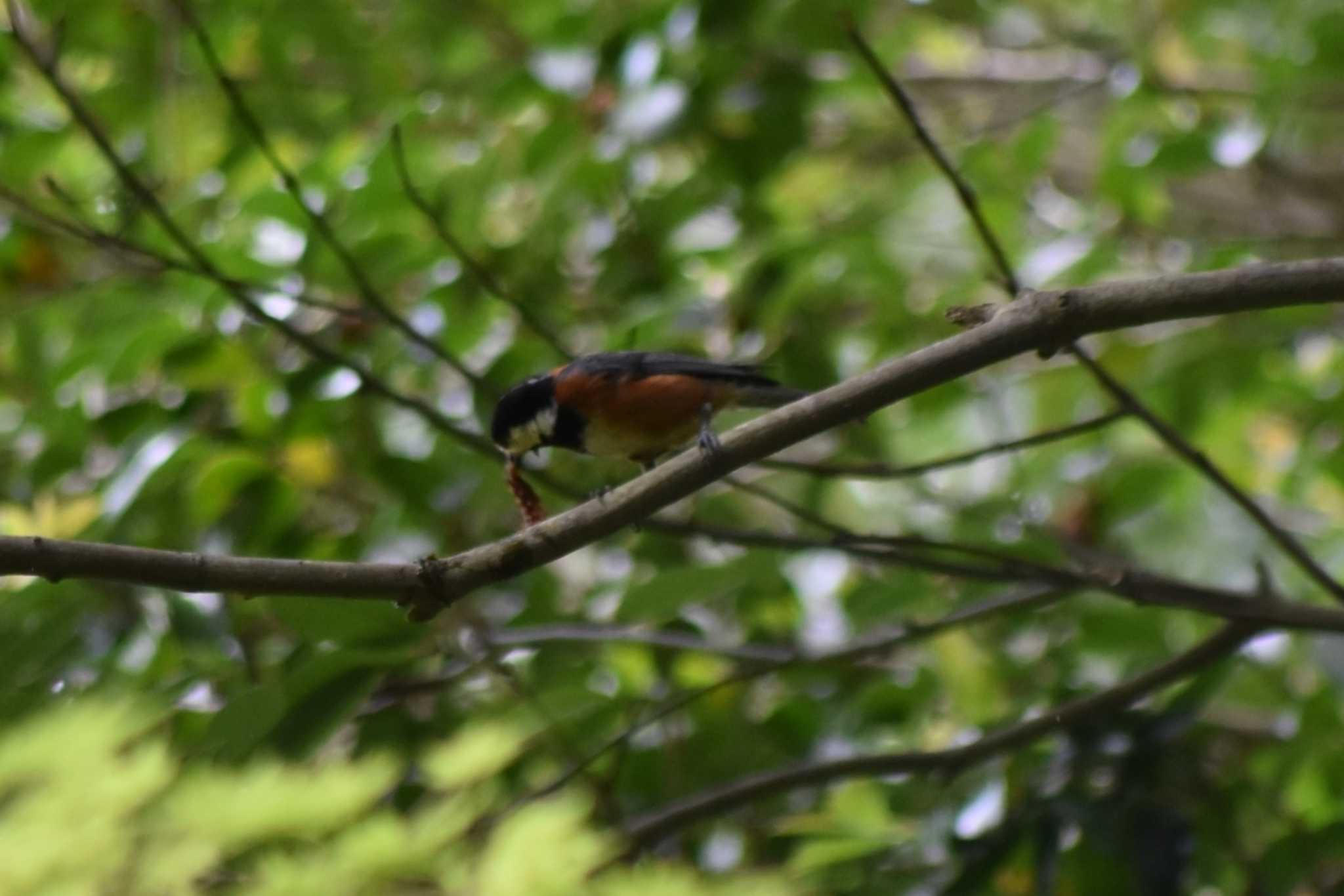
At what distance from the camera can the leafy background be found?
97.3 inches

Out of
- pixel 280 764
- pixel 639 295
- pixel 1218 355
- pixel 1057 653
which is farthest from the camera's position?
pixel 639 295

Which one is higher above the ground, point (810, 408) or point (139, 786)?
point (810, 408)

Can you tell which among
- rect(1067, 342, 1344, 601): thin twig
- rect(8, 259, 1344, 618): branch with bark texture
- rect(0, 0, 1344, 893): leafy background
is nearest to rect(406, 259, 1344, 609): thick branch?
rect(8, 259, 1344, 618): branch with bark texture

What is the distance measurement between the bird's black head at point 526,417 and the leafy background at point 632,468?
0.06 meters

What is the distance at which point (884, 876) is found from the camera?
248 centimetres

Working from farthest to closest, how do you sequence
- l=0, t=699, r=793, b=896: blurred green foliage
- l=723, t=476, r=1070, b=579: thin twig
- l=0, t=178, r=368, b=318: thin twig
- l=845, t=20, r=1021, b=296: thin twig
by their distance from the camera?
1. l=0, t=178, r=368, b=318: thin twig
2. l=723, t=476, r=1070, b=579: thin twig
3. l=845, t=20, r=1021, b=296: thin twig
4. l=0, t=699, r=793, b=896: blurred green foliage

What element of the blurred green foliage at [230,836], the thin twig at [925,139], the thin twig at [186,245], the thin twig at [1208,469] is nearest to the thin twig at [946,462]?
the thin twig at [1208,469]

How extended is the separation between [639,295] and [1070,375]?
947mm

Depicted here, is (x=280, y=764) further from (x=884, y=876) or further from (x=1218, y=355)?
(x=1218, y=355)

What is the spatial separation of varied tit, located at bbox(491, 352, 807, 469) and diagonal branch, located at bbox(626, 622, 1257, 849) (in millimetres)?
606

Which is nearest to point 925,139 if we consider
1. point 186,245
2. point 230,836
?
point 186,245

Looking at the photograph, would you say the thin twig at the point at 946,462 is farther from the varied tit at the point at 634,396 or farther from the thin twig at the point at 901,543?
the varied tit at the point at 634,396

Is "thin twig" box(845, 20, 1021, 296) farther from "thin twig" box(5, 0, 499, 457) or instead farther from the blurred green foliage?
the blurred green foliage

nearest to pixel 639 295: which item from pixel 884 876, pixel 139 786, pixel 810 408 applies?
pixel 884 876
